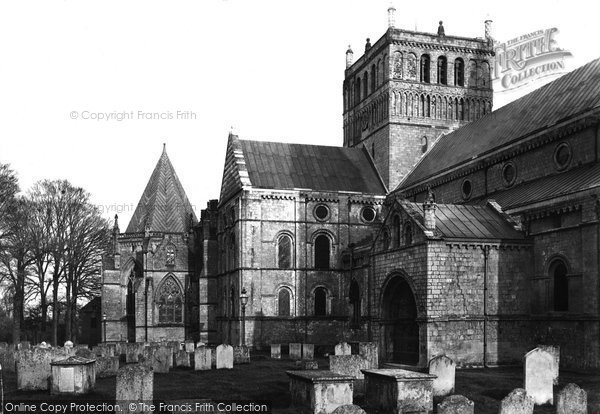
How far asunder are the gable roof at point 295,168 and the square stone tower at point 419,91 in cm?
123

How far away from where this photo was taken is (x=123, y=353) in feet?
113

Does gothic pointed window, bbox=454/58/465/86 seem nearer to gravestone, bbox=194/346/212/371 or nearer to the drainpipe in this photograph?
the drainpipe

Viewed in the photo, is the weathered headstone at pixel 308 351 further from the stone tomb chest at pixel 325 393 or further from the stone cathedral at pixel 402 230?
the stone tomb chest at pixel 325 393

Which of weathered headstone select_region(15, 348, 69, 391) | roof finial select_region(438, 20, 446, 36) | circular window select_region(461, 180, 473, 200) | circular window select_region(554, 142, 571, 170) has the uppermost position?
roof finial select_region(438, 20, 446, 36)

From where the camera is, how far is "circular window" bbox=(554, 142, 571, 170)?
29.1 meters

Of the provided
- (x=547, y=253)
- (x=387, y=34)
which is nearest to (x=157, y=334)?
(x=387, y=34)

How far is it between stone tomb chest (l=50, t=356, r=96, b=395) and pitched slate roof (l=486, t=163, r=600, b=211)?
17.0 meters

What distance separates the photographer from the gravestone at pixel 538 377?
1752 centimetres

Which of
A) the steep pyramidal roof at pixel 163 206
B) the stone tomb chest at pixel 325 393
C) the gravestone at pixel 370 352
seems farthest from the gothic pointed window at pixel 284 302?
the stone tomb chest at pixel 325 393

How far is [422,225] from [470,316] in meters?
3.77

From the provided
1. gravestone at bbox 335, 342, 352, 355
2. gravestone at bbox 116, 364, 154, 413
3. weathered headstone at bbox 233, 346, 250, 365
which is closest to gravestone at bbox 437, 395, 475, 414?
gravestone at bbox 116, 364, 154, 413

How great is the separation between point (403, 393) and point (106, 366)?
12.7 metres

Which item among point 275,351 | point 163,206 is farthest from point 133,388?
point 163,206

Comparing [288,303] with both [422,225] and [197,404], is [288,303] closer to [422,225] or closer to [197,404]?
[422,225]
